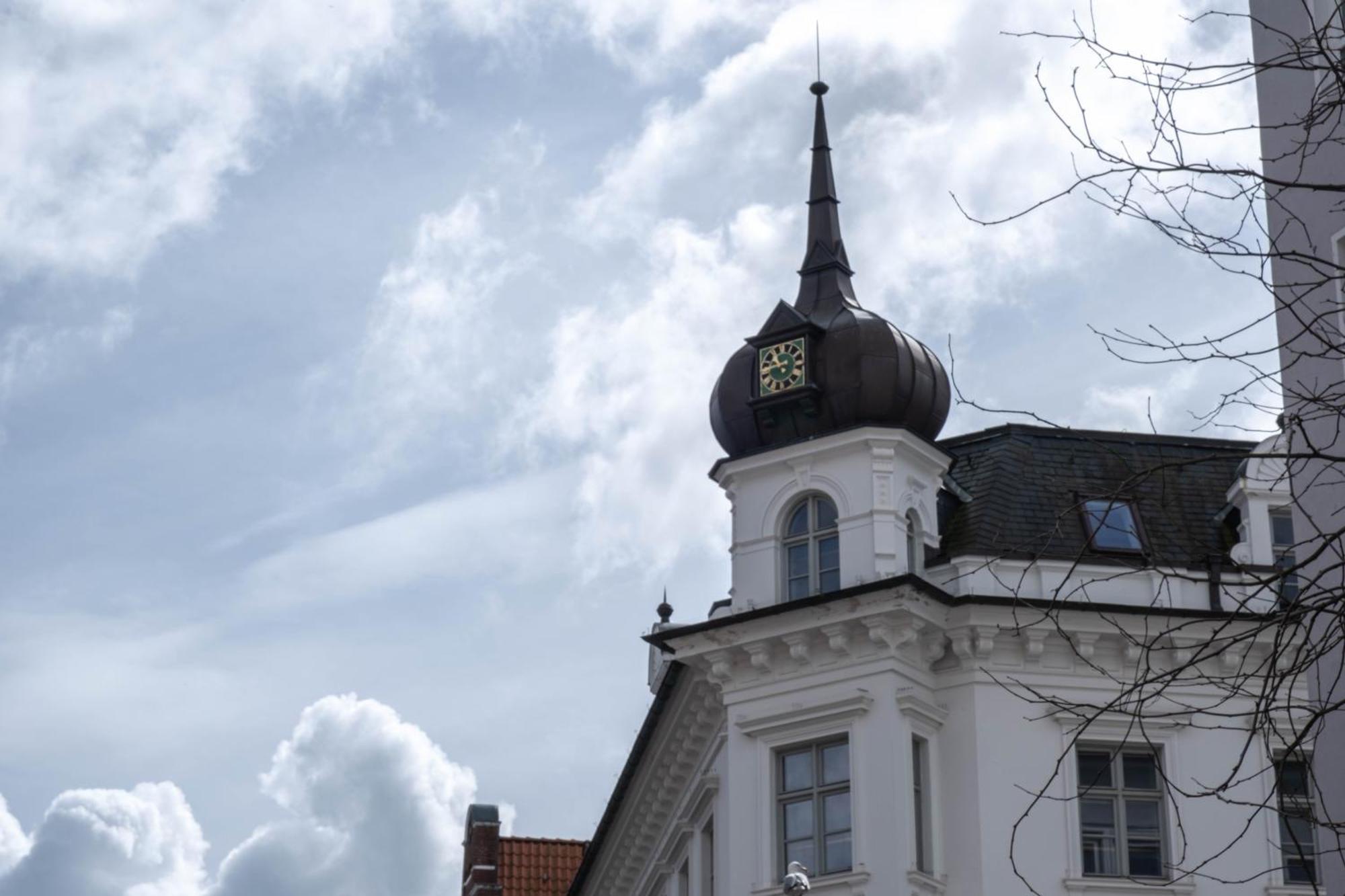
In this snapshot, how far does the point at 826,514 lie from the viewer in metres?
27.8

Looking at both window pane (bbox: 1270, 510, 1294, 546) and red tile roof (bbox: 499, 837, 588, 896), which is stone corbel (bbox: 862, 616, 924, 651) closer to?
window pane (bbox: 1270, 510, 1294, 546)

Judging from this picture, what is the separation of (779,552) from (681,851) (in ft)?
21.6

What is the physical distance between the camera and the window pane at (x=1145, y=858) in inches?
1013

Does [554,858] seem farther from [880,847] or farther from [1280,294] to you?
[1280,294]

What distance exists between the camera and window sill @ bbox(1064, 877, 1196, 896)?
25.2 m

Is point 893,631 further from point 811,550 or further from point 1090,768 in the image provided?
point 1090,768

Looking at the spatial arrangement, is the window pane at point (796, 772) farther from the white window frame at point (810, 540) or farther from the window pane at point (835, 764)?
the white window frame at point (810, 540)

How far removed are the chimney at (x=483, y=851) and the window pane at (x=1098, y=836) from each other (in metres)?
25.5

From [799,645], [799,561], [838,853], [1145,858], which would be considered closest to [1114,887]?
[1145,858]

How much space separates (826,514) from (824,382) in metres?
1.82

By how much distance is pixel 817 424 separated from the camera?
2809 cm

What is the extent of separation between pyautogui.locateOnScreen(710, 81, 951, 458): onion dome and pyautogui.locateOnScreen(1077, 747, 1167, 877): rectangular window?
5.21 metres

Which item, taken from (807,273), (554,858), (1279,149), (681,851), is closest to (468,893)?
(554,858)

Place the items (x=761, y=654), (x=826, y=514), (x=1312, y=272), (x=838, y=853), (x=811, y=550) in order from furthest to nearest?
1. (x=826, y=514)
2. (x=811, y=550)
3. (x=761, y=654)
4. (x=838, y=853)
5. (x=1312, y=272)
